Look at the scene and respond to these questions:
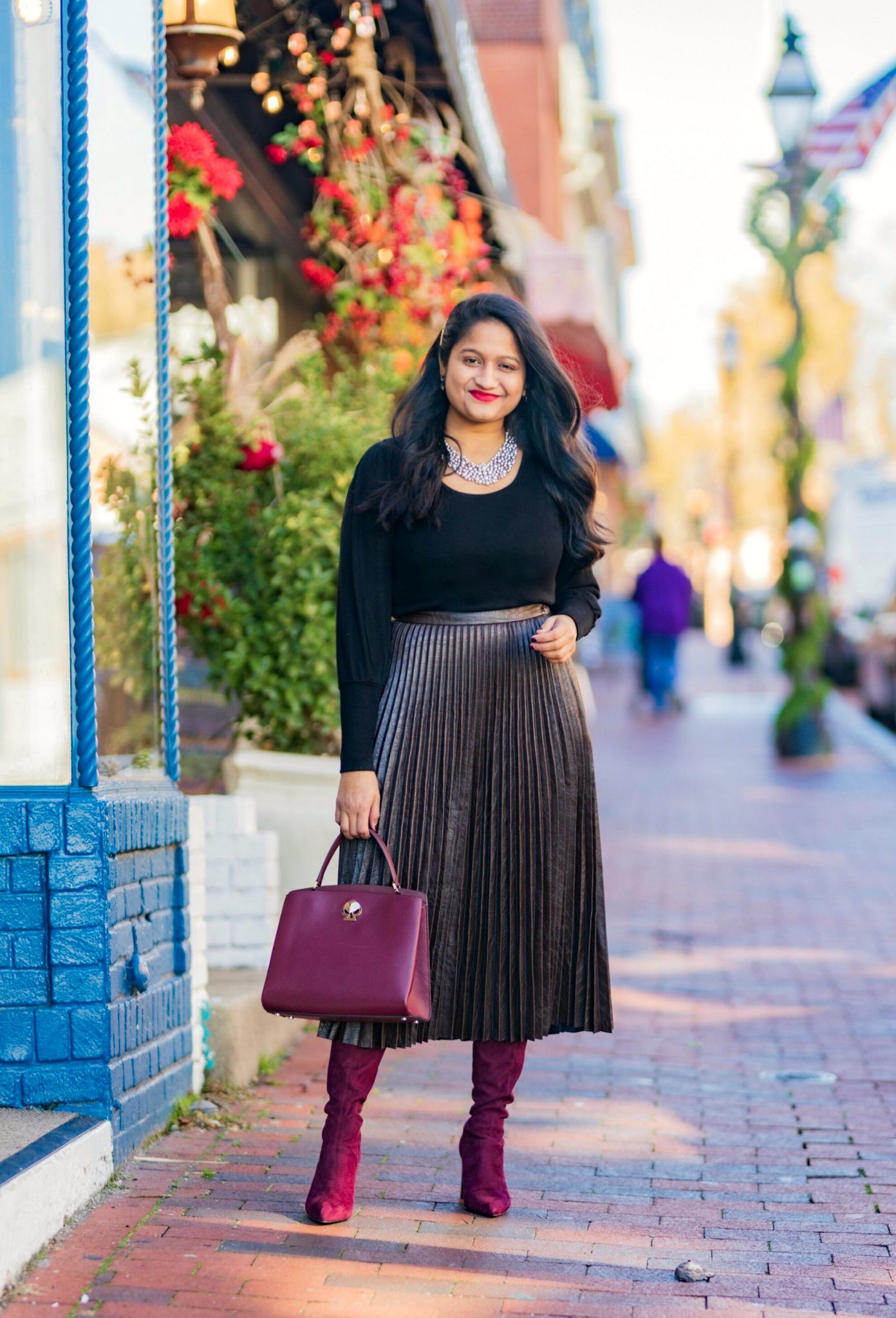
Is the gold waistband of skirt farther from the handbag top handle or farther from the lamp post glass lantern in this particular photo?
the lamp post glass lantern

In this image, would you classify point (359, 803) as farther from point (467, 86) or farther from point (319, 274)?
point (467, 86)

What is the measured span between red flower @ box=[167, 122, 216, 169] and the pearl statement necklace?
8.29 ft

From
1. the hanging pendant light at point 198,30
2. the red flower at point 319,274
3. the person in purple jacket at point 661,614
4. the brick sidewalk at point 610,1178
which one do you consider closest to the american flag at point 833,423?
the person in purple jacket at point 661,614

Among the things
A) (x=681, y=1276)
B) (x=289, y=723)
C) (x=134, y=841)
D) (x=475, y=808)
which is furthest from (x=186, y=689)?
(x=681, y=1276)

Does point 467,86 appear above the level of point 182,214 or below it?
above

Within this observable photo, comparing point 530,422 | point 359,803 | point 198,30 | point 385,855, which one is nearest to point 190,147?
point 198,30

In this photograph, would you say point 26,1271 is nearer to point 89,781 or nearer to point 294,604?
point 89,781

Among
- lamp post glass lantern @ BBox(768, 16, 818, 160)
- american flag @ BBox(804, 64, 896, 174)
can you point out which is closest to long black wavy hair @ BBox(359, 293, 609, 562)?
lamp post glass lantern @ BBox(768, 16, 818, 160)

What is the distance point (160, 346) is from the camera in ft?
15.4

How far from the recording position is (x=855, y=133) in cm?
1404

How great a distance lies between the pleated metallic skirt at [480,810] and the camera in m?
3.69

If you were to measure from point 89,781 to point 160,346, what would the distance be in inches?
55.5

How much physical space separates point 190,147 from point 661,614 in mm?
13611

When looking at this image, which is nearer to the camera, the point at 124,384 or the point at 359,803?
the point at 359,803
